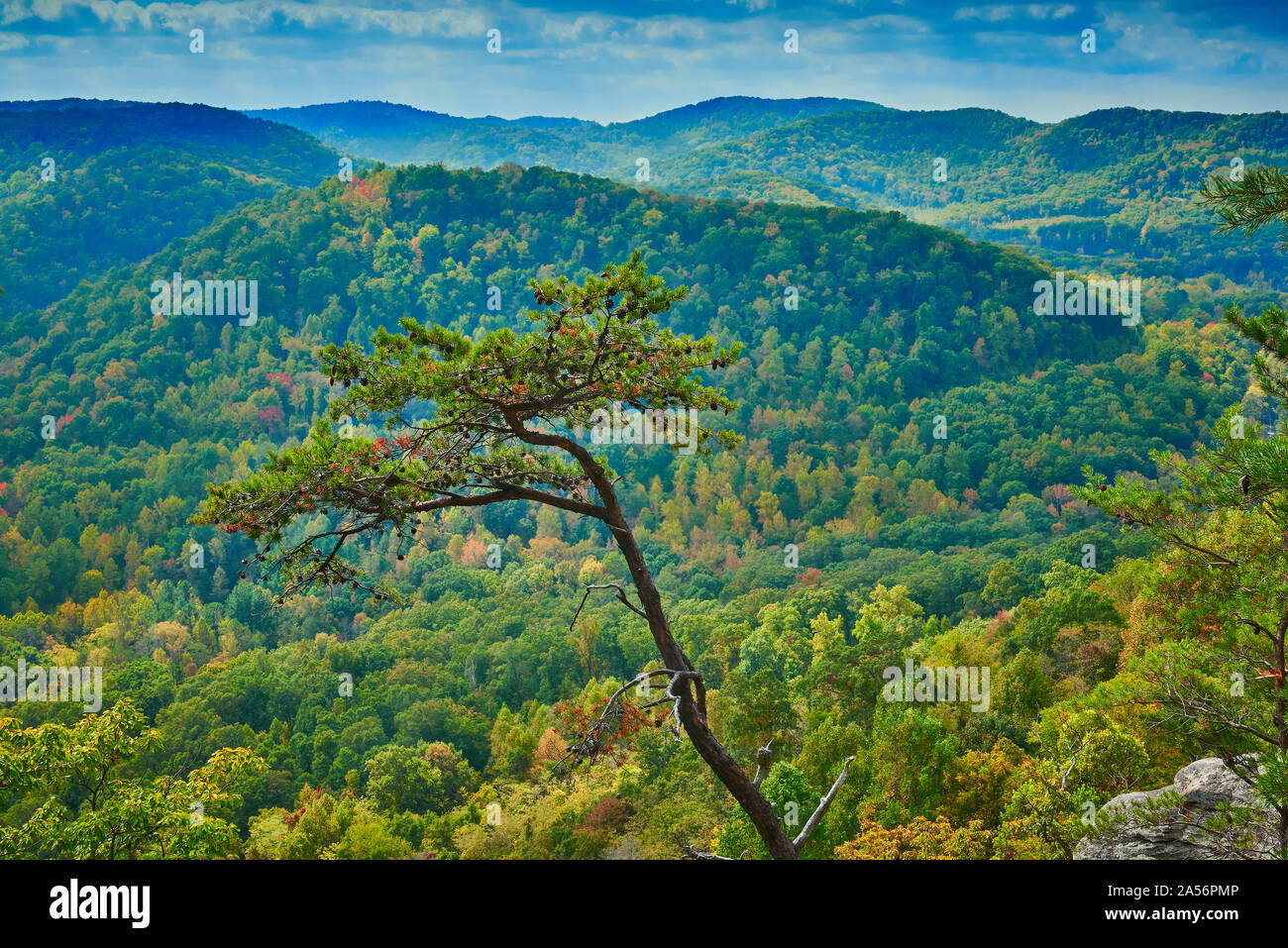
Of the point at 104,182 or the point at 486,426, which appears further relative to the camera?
the point at 104,182

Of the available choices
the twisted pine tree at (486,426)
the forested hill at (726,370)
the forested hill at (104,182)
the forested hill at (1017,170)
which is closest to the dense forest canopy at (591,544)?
the forested hill at (726,370)

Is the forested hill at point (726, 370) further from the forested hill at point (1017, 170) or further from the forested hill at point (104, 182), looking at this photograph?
the forested hill at point (1017, 170)

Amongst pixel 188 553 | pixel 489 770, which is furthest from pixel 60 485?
pixel 489 770

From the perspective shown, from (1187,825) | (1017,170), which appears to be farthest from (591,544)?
(1017,170)

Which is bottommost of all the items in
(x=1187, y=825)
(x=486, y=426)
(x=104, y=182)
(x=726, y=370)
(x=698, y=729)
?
(x=1187, y=825)

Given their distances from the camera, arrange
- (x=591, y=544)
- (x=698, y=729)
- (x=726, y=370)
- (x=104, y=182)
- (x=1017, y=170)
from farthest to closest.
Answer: (x=1017, y=170)
(x=104, y=182)
(x=726, y=370)
(x=591, y=544)
(x=698, y=729)

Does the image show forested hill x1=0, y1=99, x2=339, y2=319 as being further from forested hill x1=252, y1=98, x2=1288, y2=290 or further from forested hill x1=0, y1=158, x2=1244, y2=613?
forested hill x1=252, y1=98, x2=1288, y2=290

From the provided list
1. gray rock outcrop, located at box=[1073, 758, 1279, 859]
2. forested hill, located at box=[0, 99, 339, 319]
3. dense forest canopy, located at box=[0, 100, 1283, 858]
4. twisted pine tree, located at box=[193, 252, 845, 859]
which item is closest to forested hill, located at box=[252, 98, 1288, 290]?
dense forest canopy, located at box=[0, 100, 1283, 858]

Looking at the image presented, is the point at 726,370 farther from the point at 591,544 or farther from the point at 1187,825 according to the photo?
the point at 1187,825
